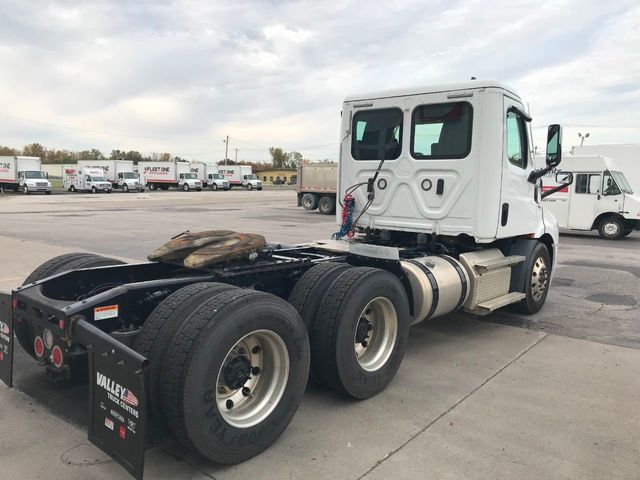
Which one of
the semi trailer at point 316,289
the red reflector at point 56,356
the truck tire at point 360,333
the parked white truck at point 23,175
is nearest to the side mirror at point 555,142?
the semi trailer at point 316,289

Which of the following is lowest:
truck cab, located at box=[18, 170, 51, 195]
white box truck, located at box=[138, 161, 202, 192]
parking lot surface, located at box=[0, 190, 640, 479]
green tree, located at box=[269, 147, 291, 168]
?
parking lot surface, located at box=[0, 190, 640, 479]

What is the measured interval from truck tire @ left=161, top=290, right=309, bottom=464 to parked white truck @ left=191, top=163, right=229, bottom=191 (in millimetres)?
58932

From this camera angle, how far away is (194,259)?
12.5ft

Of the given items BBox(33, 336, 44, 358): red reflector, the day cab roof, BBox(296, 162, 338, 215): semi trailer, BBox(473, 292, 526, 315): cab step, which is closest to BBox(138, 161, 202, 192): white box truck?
BBox(296, 162, 338, 215): semi trailer

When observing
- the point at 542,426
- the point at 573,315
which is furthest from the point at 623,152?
the point at 542,426

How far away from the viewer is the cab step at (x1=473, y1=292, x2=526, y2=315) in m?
5.45

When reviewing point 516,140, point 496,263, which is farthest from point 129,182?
point 496,263

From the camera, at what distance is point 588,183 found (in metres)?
16.7

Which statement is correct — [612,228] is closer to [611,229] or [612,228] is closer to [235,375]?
[611,229]

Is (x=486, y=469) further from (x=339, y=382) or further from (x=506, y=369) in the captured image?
(x=506, y=369)

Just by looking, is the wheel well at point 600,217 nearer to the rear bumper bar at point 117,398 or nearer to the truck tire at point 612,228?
the truck tire at point 612,228

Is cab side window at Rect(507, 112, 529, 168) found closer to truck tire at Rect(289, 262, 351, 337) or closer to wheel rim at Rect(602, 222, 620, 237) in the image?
truck tire at Rect(289, 262, 351, 337)

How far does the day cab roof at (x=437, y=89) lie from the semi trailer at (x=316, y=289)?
2 cm

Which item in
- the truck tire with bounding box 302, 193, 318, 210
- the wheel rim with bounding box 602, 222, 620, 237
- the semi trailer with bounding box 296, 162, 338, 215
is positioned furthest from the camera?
the truck tire with bounding box 302, 193, 318, 210
